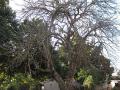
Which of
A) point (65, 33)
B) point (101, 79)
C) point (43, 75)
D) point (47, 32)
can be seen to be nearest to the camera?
point (47, 32)

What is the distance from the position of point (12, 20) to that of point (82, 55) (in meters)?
9.61

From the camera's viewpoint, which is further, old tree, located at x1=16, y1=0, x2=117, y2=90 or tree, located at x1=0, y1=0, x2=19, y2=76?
tree, located at x1=0, y1=0, x2=19, y2=76

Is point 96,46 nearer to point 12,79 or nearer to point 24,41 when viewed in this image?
point 24,41

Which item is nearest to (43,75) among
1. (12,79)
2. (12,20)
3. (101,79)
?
(12,79)

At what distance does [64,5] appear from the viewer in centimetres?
1627

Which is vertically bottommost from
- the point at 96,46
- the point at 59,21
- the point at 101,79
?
the point at 101,79

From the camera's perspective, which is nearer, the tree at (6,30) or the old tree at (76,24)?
the old tree at (76,24)

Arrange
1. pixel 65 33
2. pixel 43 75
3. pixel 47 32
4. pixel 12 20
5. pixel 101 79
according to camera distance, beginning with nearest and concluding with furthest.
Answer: pixel 47 32
pixel 65 33
pixel 12 20
pixel 43 75
pixel 101 79

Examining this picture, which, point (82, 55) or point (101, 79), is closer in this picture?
point (82, 55)

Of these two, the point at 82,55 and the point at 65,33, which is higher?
the point at 65,33

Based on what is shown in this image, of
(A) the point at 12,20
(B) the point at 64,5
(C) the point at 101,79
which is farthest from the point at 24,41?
(C) the point at 101,79

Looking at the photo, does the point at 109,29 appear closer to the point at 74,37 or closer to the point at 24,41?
the point at 74,37

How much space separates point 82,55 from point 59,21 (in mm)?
2068

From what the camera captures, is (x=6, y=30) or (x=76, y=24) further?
(x=6, y=30)
